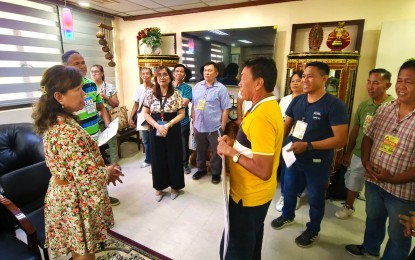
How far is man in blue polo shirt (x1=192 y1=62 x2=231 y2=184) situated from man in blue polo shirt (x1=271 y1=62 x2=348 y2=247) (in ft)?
3.65

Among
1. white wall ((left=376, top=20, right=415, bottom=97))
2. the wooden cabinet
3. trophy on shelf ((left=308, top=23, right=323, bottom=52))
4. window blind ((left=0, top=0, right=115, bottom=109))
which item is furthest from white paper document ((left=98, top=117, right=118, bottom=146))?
white wall ((left=376, top=20, right=415, bottom=97))

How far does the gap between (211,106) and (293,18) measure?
5.74 feet

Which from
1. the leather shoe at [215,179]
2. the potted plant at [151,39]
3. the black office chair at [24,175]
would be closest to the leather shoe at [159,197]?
the leather shoe at [215,179]

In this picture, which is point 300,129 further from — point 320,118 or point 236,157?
point 236,157

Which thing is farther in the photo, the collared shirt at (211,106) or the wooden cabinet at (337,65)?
the collared shirt at (211,106)

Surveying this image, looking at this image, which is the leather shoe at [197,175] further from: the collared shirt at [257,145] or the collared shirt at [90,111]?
the collared shirt at [257,145]

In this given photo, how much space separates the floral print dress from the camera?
108cm

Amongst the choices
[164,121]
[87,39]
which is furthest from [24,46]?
[164,121]

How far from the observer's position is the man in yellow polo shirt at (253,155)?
1088mm

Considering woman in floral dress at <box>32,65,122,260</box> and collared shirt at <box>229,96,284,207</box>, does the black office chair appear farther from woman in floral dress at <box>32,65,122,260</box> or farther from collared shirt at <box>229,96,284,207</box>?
collared shirt at <box>229,96,284,207</box>

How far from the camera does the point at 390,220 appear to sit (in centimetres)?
143

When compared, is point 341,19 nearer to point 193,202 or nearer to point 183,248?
point 193,202

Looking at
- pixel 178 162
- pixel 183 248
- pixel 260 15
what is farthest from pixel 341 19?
pixel 183 248

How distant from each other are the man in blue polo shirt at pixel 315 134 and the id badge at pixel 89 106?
1726 millimetres
